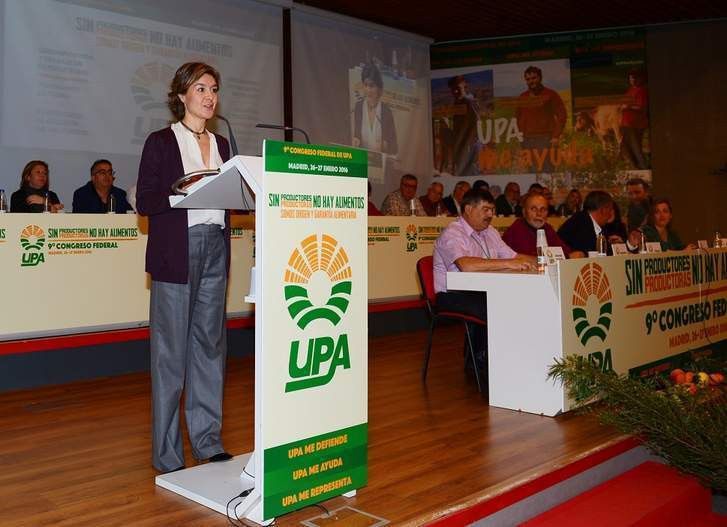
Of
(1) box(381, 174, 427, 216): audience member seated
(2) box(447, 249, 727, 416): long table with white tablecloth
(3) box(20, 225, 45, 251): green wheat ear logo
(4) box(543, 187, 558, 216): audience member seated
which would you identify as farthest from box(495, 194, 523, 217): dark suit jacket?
(3) box(20, 225, 45, 251): green wheat ear logo

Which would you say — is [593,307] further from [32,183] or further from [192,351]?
[32,183]

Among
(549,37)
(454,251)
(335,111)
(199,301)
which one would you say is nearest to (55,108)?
(335,111)

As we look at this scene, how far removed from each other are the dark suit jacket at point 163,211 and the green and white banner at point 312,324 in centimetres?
59

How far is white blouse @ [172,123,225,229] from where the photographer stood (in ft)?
8.59

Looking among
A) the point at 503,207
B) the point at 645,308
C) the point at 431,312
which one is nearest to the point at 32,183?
the point at 431,312

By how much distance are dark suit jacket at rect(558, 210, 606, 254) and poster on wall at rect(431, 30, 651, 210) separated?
433 cm

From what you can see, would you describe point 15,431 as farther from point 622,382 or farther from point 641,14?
point 641,14

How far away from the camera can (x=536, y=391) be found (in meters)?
3.60

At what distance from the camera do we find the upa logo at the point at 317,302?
7.00 feet

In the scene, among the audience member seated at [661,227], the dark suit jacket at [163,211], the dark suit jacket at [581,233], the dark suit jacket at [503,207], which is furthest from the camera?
the dark suit jacket at [503,207]

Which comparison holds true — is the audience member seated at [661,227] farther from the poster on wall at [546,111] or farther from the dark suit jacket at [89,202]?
the dark suit jacket at [89,202]

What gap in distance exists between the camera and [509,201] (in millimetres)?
8867

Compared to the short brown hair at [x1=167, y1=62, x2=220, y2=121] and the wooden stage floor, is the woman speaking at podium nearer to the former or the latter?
the short brown hair at [x1=167, y1=62, x2=220, y2=121]

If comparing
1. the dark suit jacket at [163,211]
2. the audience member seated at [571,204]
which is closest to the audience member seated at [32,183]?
the dark suit jacket at [163,211]
